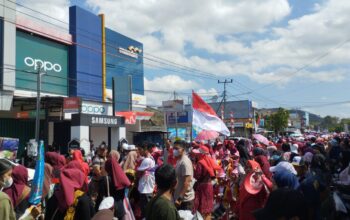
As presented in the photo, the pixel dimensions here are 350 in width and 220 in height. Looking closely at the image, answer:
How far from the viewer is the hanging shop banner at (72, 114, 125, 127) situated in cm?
1980

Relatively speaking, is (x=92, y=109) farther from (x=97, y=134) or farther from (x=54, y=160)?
(x=54, y=160)

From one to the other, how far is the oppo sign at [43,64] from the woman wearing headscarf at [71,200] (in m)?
22.9

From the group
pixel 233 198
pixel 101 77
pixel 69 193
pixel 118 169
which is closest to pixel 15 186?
pixel 69 193

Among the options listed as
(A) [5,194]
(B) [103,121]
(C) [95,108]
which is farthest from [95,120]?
(A) [5,194]

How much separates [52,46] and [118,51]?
27.9ft

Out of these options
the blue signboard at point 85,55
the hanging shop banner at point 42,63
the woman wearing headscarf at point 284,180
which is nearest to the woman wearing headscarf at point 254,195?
the woman wearing headscarf at point 284,180

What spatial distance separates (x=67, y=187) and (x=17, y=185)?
79 centimetres

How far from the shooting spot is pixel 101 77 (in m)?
31.8

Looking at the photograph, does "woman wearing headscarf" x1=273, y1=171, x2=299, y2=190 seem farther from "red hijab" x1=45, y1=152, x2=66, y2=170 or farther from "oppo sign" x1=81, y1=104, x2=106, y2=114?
"oppo sign" x1=81, y1=104, x2=106, y2=114

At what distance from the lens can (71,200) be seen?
3.92 m

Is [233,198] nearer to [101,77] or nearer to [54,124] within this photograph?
[54,124]

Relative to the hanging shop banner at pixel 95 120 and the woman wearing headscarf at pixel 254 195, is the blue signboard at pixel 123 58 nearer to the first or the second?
the hanging shop banner at pixel 95 120

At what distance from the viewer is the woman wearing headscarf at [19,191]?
4.20 meters

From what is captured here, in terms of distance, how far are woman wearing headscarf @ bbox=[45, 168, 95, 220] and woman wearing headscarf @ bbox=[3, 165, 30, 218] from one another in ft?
1.53
